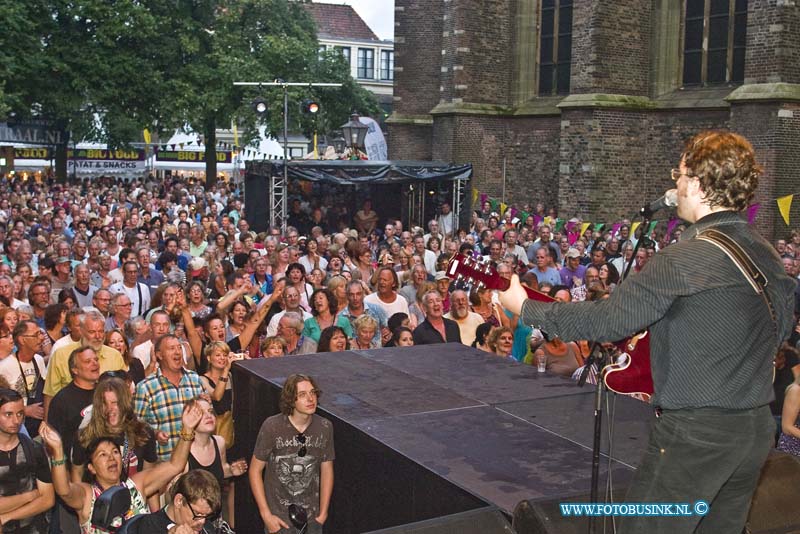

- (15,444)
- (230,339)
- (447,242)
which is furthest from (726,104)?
(15,444)

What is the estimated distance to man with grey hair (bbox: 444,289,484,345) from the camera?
9.99 metres

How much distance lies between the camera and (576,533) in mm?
3508

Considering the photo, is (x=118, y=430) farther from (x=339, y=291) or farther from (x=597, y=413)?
(x=339, y=291)

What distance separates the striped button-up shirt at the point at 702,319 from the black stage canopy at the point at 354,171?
717 inches

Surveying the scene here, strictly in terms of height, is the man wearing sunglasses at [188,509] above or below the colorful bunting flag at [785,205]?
below

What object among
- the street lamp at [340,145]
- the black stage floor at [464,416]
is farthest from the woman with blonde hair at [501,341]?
the street lamp at [340,145]

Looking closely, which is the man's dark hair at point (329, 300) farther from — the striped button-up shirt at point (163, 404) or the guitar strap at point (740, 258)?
the guitar strap at point (740, 258)

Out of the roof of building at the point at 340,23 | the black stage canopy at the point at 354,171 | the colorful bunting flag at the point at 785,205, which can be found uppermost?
the roof of building at the point at 340,23

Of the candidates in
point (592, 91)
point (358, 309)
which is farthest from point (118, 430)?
point (592, 91)

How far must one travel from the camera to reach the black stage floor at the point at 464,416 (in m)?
4.39

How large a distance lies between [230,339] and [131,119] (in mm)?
26878

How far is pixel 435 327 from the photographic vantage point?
9.61 metres

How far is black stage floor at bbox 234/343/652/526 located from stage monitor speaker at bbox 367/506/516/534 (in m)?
0.18

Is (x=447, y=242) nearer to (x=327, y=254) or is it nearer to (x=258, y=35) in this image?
(x=327, y=254)
